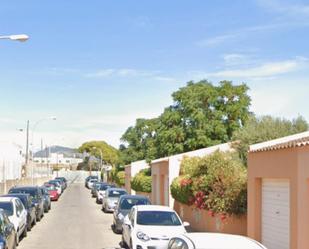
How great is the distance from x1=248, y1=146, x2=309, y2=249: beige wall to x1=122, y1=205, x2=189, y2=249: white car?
2.27 m

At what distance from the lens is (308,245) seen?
13.2m

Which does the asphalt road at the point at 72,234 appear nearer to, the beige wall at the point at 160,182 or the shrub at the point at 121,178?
the beige wall at the point at 160,182

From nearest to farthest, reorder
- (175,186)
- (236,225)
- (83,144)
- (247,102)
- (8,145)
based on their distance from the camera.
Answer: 1. (236,225)
2. (175,186)
3. (247,102)
4. (8,145)
5. (83,144)

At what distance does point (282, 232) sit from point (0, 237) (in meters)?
6.85

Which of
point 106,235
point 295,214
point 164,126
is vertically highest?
point 164,126

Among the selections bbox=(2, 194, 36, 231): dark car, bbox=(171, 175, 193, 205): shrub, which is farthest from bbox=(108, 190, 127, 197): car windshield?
bbox=(2, 194, 36, 231): dark car

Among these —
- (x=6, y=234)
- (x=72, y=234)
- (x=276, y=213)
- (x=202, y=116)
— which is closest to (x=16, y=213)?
(x=72, y=234)

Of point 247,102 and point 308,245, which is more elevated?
point 247,102

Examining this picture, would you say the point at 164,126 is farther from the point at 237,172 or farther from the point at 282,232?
the point at 282,232

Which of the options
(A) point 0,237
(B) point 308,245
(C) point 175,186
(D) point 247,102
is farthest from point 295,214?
(D) point 247,102

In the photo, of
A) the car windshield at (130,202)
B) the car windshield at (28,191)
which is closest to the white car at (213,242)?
the car windshield at (130,202)

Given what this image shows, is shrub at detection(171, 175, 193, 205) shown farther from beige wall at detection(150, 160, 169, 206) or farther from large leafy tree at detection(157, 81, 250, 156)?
large leafy tree at detection(157, 81, 250, 156)

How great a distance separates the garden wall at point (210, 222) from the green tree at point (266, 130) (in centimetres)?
351

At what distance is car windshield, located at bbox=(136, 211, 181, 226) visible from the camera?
59.0 ft
